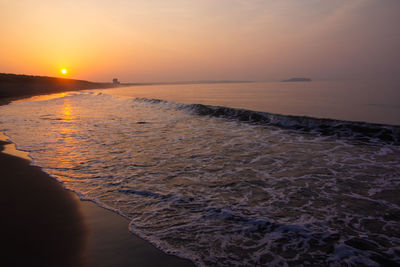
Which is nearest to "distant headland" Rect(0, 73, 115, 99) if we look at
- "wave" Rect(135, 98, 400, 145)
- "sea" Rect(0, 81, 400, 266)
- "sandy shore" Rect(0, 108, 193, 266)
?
"wave" Rect(135, 98, 400, 145)

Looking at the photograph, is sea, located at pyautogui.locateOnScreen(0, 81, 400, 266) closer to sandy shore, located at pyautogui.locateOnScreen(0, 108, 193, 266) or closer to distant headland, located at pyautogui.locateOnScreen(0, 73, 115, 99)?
sandy shore, located at pyautogui.locateOnScreen(0, 108, 193, 266)

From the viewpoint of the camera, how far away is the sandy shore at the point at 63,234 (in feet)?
8.95

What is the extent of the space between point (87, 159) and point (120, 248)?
4499mm

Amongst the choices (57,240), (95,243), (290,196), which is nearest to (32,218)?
(57,240)

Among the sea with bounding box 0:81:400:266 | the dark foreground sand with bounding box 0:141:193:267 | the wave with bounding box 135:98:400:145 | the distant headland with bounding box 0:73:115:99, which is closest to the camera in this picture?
the dark foreground sand with bounding box 0:141:193:267

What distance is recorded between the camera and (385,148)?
8469mm

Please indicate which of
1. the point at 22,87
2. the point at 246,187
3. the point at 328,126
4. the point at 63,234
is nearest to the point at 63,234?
the point at 63,234

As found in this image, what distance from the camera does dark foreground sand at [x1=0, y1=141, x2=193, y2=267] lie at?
8.95ft

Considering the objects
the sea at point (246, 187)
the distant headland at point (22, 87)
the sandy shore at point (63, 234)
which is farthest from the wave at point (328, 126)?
the distant headland at point (22, 87)

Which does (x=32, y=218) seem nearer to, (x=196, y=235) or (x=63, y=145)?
(x=196, y=235)

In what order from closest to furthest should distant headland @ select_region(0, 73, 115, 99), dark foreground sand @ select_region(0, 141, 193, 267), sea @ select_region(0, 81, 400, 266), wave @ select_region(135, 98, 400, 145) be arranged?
dark foreground sand @ select_region(0, 141, 193, 267), sea @ select_region(0, 81, 400, 266), wave @ select_region(135, 98, 400, 145), distant headland @ select_region(0, 73, 115, 99)

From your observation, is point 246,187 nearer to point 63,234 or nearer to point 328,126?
point 63,234

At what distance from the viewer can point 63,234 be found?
3.22 m

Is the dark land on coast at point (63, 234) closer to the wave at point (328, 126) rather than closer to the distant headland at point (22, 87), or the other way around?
the wave at point (328, 126)
